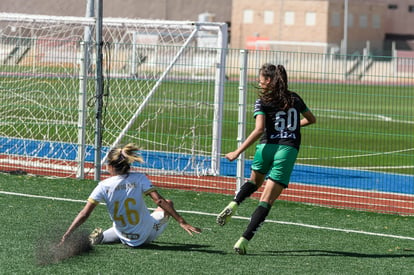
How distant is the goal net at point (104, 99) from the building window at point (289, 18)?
55478 mm

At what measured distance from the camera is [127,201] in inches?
326

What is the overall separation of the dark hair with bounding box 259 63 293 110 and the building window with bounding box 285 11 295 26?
6350cm

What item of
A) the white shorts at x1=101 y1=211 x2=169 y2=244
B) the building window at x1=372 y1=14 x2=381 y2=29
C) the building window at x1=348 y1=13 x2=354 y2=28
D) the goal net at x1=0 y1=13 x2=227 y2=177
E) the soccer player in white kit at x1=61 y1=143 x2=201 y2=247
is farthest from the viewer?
the building window at x1=372 y1=14 x2=381 y2=29

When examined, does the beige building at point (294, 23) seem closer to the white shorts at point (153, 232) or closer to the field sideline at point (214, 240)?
the field sideline at point (214, 240)

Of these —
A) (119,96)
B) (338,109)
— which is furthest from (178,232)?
(338,109)

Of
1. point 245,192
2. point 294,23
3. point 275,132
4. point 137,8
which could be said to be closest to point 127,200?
point 245,192

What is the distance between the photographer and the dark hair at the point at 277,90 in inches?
337

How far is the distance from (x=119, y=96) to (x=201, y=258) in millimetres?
7278

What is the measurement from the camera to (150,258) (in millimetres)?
8148

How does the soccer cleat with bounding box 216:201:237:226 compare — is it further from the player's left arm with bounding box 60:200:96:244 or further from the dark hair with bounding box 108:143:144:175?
the player's left arm with bounding box 60:200:96:244

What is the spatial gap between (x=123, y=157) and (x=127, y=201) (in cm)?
40

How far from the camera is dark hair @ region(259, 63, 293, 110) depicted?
337 inches

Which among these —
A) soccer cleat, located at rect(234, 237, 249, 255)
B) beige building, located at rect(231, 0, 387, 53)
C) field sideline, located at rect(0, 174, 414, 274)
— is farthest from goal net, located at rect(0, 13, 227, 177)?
beige building, located at rect(231, 0, 387, 53)

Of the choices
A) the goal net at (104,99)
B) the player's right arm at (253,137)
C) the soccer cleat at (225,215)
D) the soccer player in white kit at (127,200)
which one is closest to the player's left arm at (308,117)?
the player's right arm at (253,137)
